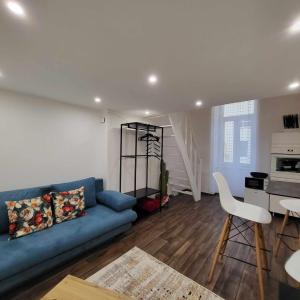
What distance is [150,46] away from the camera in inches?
52.4

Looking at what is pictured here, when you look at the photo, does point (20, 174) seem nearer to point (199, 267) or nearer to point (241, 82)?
point (199, 267)

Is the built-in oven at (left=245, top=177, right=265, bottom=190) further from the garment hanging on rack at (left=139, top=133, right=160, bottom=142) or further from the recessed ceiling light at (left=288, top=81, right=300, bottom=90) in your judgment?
the garment hanging on rack at (left=139, top=133, right=160, bottom=142)

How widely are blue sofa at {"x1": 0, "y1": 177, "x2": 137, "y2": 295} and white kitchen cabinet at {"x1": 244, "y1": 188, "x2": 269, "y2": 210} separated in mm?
2689

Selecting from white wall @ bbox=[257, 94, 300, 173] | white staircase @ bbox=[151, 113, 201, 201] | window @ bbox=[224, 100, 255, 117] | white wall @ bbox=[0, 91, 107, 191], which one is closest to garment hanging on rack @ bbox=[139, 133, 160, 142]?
white staircase @ bbox=[151, 113, 201, 201]

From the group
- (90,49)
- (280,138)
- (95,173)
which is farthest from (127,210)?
(280,138)

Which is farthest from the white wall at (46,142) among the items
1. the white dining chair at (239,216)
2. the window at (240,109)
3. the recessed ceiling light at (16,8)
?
the window at (240,109)

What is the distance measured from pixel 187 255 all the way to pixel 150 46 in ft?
7.96

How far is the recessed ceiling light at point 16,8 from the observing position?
938 mm

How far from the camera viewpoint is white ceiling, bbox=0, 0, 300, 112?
98 cm

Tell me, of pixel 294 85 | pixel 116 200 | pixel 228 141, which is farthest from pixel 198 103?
pixel 228 141

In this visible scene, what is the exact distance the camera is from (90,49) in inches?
54.5

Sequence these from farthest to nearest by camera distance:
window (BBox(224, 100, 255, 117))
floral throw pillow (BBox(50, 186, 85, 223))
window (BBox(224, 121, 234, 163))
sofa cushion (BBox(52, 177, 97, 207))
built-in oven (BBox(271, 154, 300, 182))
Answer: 1. window (BBox(224, 121, 234, 163))
2. window (BBox(224, 100, 255, 117))
3. built-in oven (BBox(271, 154, 300, 182))
4. sofa cushion (BBox(52, 177, 97, 207))
5. floral throw pillow (BBox(50, 186, 85, 223))

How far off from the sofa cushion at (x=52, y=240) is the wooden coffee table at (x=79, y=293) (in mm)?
670

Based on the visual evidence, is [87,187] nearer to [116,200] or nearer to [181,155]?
[116,200]
